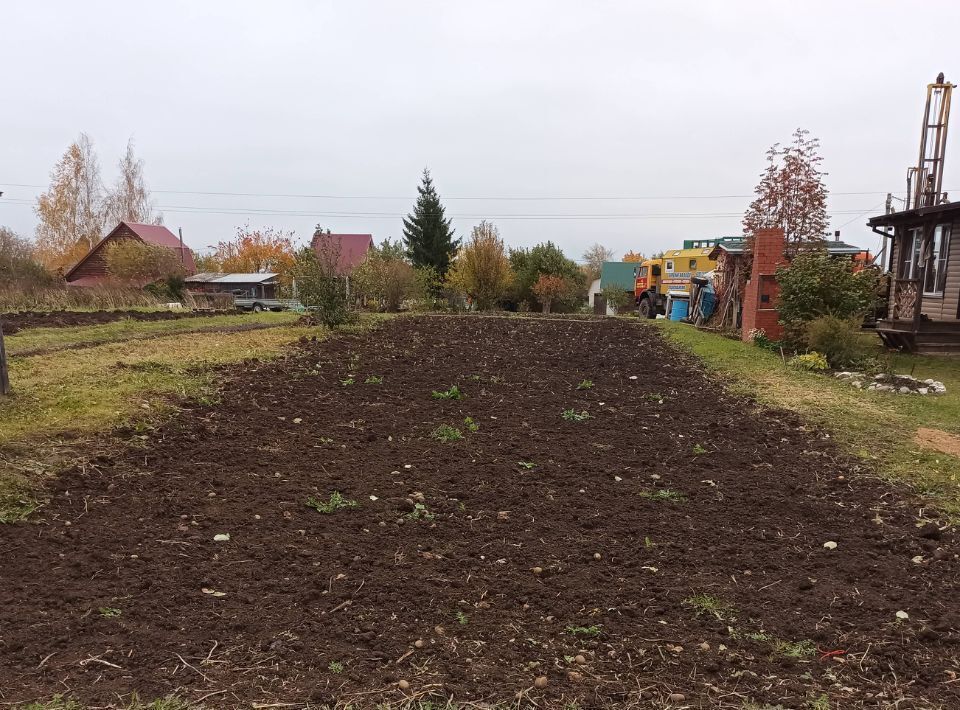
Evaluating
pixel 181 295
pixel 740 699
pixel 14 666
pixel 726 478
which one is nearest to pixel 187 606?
pixel 14 666

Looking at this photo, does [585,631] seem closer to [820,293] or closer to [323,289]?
[820,293]

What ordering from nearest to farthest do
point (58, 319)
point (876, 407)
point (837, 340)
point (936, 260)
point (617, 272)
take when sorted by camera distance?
point (876, 407), point (837, 340), point (936, 260), point (58, 319), point (617, 272)

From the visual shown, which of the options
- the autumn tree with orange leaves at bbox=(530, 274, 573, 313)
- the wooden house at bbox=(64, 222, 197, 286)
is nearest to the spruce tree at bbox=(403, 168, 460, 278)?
the autumn tree with orange leaves at bbox=(530, 274, 573, 313)

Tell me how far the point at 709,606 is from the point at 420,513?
1802 millimetres

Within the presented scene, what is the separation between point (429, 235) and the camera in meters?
38.7

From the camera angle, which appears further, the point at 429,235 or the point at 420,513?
the point at 429,235

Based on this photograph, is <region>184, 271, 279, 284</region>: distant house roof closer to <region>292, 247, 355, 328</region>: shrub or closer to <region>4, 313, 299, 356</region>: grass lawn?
<region>4, 313, 299, 356</region>: grass lawn

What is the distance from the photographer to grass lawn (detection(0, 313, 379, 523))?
4387mm

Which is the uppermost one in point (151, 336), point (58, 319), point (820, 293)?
point (820, 293)

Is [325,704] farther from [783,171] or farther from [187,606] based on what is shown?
[783,171]

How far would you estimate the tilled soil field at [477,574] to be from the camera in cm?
233

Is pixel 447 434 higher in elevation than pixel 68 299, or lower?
lower

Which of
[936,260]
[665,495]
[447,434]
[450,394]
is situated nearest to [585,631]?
[665,495]

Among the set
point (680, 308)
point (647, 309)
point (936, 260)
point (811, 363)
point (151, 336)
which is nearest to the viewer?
point (811, 363)
